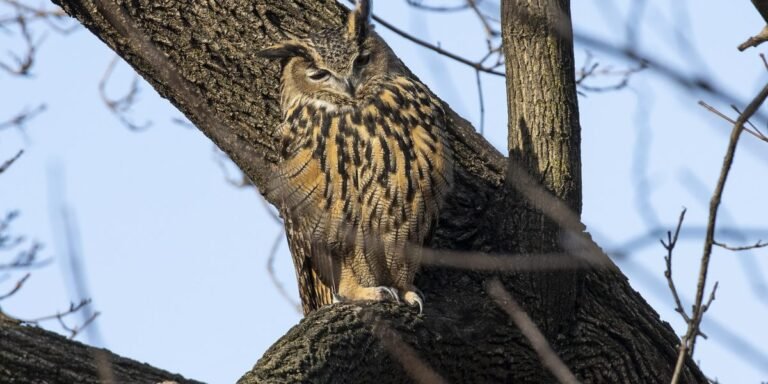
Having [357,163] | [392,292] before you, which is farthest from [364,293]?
[357,163]

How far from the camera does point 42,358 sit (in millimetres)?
3270

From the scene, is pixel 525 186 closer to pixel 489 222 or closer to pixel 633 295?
pixel 489 222

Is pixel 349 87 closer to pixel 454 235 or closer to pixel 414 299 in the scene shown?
pixel 454 235

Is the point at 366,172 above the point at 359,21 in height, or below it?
below

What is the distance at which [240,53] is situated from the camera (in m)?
4.25

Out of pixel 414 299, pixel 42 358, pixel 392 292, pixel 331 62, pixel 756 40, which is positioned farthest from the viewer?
pixel 331 62

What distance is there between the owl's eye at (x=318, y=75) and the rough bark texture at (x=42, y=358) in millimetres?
1406

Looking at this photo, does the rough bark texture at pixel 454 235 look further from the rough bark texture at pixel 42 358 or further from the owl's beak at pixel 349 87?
the rough bark texture at pixel 42 358

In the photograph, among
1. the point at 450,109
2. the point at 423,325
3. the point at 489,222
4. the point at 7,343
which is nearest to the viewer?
the point at 7,343

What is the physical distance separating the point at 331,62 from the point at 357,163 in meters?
0.45

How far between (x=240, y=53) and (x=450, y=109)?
85cm

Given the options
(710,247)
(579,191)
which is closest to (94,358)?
(579,191)

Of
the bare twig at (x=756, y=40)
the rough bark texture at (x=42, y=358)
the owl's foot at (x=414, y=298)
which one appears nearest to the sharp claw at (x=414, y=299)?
the owl's foot at (x=414, y=298)

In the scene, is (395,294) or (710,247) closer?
(710,247)
